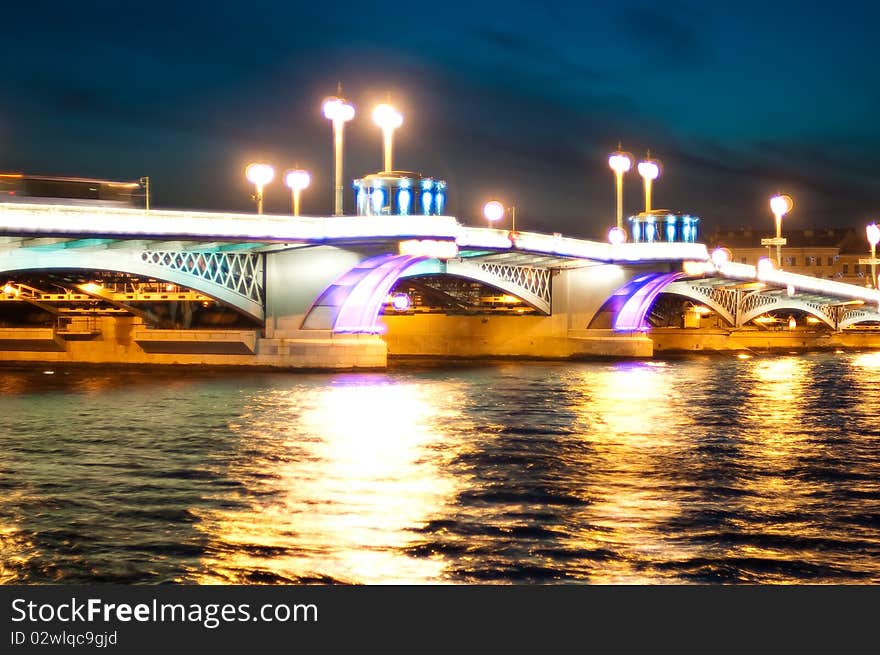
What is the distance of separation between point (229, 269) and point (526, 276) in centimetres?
2110

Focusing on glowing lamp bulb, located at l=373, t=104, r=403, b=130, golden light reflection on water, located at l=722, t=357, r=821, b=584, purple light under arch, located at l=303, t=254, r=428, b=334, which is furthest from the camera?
purple light under arch, located at l=303, t=254, r=428, b=334

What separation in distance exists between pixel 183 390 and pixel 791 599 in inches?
1243

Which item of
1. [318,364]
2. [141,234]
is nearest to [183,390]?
[141,234]

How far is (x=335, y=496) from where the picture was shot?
16875 millimetres

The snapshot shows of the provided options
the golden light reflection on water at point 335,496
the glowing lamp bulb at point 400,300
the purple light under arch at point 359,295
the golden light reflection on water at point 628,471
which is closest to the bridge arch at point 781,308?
the glowing lamp bulb at point 400,300

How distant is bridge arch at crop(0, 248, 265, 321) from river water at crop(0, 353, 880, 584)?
246 inches

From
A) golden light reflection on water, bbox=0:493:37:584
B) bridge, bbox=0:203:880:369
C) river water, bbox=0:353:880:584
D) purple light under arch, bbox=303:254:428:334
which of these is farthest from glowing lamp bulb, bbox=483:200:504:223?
golden light reflection on water, bbox=0:493:37:584

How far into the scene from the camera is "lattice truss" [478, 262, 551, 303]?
201ft

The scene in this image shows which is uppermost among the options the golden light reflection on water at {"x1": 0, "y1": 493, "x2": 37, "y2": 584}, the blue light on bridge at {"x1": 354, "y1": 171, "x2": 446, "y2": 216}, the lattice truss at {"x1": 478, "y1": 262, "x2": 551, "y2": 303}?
the blue light on bridge at {"x1": 354, "y1": 171, "x2": 446, "y2": 216}

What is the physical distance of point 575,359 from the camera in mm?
67188

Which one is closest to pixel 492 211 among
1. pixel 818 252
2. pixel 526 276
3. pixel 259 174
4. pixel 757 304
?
pixel 526 276

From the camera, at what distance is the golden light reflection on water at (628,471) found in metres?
12.9

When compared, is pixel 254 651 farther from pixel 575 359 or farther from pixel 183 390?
pixel 575 359

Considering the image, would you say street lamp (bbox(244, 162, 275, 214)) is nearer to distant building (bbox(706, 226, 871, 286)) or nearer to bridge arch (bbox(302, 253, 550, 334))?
bridge arch (bbox(302, 253, 550, 334))
